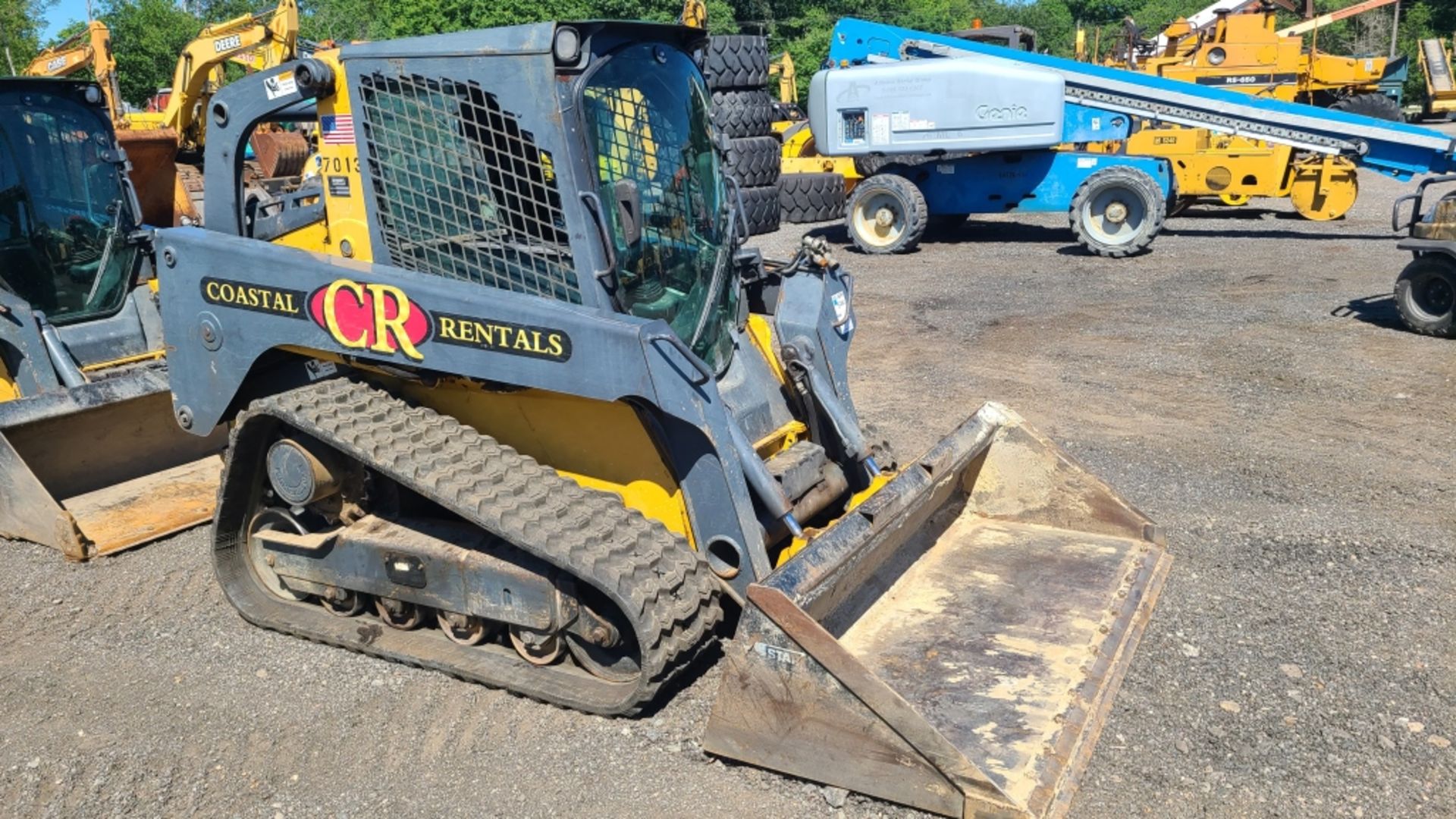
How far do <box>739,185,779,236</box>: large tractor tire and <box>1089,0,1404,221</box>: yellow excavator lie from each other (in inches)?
164

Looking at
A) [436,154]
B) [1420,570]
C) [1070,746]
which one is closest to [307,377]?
[436,154]

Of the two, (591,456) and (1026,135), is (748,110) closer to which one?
(1026,135)

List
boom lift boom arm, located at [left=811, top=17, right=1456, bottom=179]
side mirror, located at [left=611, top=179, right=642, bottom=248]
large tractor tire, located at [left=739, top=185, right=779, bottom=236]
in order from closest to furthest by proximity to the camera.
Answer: side mirror, located at [left=611, top=179, right=642, bottom=248]
boom lift boom arm, located at [left=811, top=17, right=1456, bottom=179]
large tractor tire, located at [left=739, top=185, right=779, bottom=236]

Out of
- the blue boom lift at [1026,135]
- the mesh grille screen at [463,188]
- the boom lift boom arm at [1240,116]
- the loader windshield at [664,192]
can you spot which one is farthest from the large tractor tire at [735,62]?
the mesh grille screen at [463,188]

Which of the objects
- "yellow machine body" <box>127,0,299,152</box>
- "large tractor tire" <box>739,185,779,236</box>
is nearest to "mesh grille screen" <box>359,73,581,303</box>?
"yellow machine body" <box>127,0,299,152</box>

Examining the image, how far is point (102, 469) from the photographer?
6.26 metres

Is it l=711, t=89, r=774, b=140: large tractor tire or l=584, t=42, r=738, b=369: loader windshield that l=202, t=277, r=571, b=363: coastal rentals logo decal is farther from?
l=711, t=89, r=774, b=140: large tractor tire

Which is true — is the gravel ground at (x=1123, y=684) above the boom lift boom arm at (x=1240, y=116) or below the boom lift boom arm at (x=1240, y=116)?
below

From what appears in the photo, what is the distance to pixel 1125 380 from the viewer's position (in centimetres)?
825

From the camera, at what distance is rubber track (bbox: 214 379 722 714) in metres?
3.74

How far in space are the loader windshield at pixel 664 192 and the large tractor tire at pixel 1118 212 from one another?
385 inches

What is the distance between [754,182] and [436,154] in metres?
11.7

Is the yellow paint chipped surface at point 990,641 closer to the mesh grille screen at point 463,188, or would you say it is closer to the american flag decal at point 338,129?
the mesh grille screen at point 463,188

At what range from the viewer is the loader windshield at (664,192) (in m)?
4.02
